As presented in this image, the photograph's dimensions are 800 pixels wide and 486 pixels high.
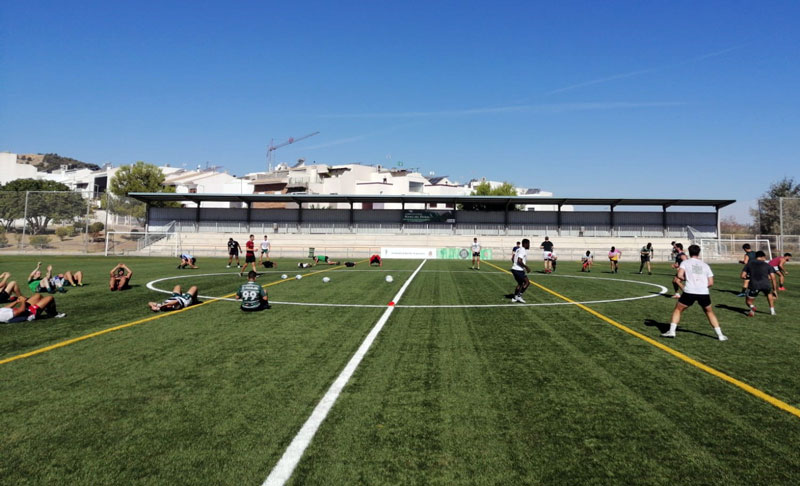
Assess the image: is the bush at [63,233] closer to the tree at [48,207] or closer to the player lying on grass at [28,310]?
the tree at [48,207]

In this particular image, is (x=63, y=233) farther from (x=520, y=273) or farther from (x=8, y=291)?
(x=520, y=273)

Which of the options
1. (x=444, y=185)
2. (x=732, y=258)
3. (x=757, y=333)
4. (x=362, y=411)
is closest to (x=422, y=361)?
(x=362, y=411)

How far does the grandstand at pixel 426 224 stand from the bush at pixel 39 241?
11.5 meters

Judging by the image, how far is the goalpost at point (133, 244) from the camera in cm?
4744

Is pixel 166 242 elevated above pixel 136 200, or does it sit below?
below

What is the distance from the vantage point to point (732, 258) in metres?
47.1

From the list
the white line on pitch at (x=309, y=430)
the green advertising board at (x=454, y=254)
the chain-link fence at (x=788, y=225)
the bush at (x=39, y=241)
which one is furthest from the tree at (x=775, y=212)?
the bush at (x=39, y=241)

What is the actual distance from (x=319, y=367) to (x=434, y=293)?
31.2 ft

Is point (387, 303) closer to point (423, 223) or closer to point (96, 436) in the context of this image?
point (96, 436)

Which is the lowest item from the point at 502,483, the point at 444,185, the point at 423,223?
the point at 502,483

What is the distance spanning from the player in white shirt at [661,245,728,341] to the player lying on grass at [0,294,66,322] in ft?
42.8

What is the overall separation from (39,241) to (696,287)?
188ft

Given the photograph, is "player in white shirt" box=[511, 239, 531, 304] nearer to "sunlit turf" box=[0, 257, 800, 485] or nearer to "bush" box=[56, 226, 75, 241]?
"sunlit turf" box=[0, 257, 800, 485]

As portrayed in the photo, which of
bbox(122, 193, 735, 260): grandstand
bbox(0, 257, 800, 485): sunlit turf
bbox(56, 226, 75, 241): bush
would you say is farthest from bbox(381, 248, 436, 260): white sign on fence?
bbox(0, 257, 800, 485): sunlit turf
